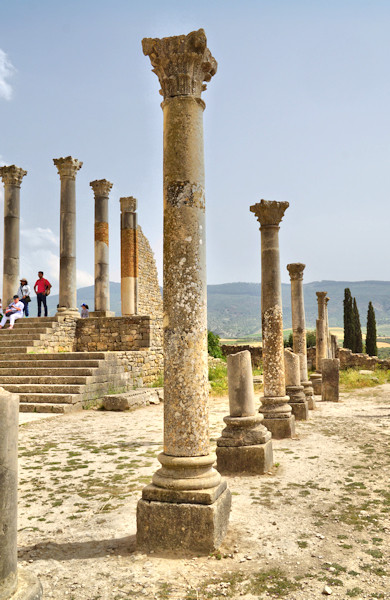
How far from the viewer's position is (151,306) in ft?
86.5

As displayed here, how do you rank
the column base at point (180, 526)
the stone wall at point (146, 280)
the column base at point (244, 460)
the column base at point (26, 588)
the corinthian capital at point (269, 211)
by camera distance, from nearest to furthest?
1. the column base at point (26, 588)
2. the column base at point (180, 526)
3. the column base at point (244, 460)
4. the corinthian capital at point (269, 211)
5. the stone wall at point (146, 280)

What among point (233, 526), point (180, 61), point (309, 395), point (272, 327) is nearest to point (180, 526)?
point (233, 526)

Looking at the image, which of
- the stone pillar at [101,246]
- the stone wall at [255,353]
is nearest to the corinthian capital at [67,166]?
the stone pillar at [101,246]

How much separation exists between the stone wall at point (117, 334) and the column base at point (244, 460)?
39.0 ft

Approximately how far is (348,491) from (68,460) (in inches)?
156

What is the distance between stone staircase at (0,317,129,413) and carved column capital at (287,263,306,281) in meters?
6.52

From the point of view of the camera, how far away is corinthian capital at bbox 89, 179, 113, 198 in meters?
22.2

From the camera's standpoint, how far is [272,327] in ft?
32.2

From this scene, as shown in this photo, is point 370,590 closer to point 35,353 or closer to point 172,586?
point 172,586

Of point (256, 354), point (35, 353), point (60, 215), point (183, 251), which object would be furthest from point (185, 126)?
point (256, 354)

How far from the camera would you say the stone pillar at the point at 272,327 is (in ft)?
30.2

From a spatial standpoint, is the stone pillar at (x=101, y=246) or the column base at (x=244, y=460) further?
the stone pillar at (x=101, y=246)

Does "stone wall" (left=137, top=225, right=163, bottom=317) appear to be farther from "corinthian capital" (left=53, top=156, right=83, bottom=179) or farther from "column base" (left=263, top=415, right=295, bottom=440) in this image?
"column base" (left=263, top=415, right=295, bottom=440)

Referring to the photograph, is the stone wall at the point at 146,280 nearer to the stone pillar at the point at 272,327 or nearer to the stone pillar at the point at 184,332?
the stone pillar at the point at 272,327
